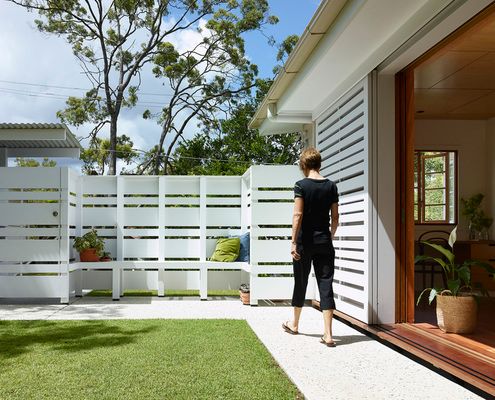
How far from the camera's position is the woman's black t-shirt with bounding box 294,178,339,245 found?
5102 millimetres

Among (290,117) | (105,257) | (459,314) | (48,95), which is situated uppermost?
(48,95)

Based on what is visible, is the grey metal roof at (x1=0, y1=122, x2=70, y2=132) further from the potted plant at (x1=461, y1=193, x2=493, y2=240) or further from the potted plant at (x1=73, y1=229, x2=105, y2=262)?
the potted plant at (x1=461, y1=193, x2=493, y2=240)

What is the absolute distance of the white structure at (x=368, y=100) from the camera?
4.54 metres

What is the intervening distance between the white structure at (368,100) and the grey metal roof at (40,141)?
3223mm

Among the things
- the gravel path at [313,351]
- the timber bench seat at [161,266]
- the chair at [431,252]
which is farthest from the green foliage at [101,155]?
the gravel path at [313,351]

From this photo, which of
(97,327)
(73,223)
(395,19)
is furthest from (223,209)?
(395,19)

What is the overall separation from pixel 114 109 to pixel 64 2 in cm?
481

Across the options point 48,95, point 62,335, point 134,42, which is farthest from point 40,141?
point 48,95

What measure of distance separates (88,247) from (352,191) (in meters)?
3.90

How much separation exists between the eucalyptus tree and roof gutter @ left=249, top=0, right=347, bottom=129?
17691mm

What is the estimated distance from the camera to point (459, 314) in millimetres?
5199

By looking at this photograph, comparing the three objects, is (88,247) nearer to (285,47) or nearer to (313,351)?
(313,351)

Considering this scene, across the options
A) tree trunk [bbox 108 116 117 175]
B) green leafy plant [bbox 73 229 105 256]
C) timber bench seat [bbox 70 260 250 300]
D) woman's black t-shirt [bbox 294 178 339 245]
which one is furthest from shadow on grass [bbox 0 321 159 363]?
tree trunk [bbox 108 116 117 175]

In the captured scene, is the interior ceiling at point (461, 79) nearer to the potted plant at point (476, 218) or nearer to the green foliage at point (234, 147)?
the potted plant at point (476, 218)
